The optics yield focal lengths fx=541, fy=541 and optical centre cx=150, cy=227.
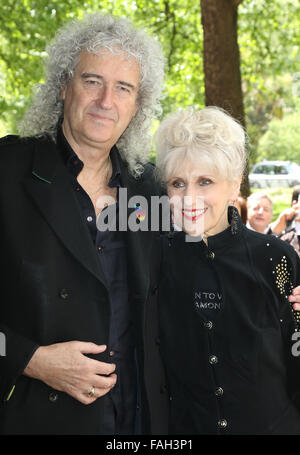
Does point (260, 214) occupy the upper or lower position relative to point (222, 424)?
upper

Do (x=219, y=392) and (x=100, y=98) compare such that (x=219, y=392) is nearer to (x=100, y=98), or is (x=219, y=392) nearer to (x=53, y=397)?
(x=53, y=397)

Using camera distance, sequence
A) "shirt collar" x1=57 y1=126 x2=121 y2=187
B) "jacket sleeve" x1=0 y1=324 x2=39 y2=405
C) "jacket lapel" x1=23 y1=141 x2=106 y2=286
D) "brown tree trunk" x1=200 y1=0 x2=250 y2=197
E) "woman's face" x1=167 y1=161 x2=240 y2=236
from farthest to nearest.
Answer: "brown tree trunk" x1=200 y1=0 x2=250 y2=197 < "shirt collar" x1=57 y1=126 x2=121 y2=187 < "woman's face" x1=167 y1=161 x2=240 y2=236 < "jacket lapel" x1=23 y1=141 x2=106 y2=286 < "jacket sleeve" x1=0 y1=324 x2=39 y2=405

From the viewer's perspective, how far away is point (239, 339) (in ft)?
7.98

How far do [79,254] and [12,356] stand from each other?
51 centimetres

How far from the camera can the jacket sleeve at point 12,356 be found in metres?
2.26

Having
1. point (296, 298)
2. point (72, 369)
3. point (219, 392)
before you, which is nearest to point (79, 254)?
point (72, 369)

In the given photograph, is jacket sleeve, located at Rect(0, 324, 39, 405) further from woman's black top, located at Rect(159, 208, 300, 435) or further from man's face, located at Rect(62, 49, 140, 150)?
man's face, located at Rect(62, 49, 140, 150)

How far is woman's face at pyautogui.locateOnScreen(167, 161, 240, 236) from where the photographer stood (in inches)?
97.9

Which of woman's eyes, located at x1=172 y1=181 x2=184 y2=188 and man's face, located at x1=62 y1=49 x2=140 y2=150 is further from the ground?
man's face, located at x1=62 y1=49 x2=140 y2=150

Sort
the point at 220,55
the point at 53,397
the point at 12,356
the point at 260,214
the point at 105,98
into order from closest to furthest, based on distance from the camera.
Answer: the point at 12,356
the point at 53,397
the point at 105,98
the point at 220,55
the point at 260,214

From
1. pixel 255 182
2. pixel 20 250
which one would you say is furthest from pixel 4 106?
pixel 255 182

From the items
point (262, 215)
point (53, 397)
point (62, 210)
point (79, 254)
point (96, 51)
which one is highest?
point (96, 51)

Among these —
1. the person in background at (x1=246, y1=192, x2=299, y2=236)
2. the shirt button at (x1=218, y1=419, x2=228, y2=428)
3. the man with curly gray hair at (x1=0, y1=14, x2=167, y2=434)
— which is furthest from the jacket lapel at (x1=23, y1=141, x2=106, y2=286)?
the person in background at (x1=246, y1=192, x2=299, y2=236)
